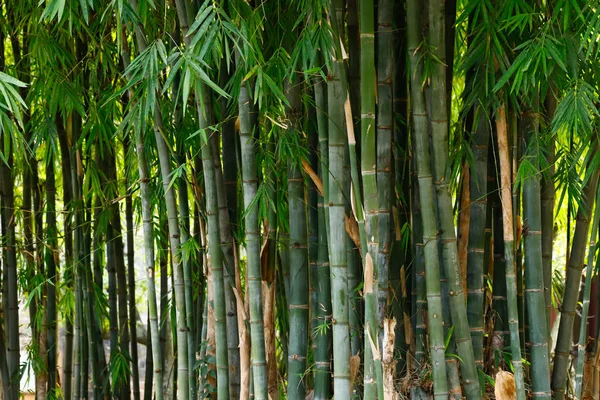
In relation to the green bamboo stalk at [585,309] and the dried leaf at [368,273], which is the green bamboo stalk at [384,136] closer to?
the dried leaf at [368,273]

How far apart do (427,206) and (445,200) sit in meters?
0.08

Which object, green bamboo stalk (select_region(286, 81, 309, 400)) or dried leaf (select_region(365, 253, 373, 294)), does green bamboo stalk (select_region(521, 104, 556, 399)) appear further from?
green bamboo stalk (select_region(286, 81, 309, 400))

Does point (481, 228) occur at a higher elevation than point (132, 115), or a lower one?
lower

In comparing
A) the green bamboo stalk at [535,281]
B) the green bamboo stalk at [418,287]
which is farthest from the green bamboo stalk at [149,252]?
the green bamboo stalk at [535,281]

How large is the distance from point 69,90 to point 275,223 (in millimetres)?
1021

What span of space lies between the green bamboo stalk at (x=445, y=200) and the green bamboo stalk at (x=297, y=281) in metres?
0.51

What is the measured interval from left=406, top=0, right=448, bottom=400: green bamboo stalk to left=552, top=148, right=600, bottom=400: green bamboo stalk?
2.43 ft

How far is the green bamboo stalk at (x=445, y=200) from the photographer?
95.3 inches

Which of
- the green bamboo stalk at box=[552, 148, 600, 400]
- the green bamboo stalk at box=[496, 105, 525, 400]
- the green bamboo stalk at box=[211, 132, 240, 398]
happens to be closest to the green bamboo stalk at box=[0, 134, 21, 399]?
the green bamboo stalk at box=[211, 132, 240, 398]

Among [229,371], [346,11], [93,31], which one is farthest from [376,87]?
[93,31]

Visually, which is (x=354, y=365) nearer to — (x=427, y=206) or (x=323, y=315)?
(x=323, y=315)

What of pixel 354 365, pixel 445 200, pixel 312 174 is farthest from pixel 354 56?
pixel 354 365

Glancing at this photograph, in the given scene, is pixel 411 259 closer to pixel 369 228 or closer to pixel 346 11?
pixel 369 228

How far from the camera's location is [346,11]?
9.05 ft
